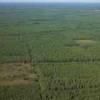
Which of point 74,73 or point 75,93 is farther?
point 74,73

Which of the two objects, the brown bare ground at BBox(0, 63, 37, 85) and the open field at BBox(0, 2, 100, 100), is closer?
the open field at BBox(0, 2, 100, 100)

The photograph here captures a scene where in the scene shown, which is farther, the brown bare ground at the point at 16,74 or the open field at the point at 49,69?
the brown bare ground at the point at 16,74

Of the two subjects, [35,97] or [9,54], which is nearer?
[35,97]

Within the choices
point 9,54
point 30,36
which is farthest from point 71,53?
point 30,36

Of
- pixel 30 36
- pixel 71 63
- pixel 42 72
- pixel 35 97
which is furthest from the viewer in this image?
pixel 30 36

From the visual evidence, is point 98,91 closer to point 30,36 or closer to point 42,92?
point 42,92

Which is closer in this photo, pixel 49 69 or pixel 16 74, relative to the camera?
pixel 16 74

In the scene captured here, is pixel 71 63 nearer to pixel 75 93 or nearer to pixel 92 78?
pixel 92 78

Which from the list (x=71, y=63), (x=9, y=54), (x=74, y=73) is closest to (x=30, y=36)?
(x=9, y=54)

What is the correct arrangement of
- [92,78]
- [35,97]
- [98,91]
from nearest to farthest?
[35,97] → [98,91] → [92,78]
